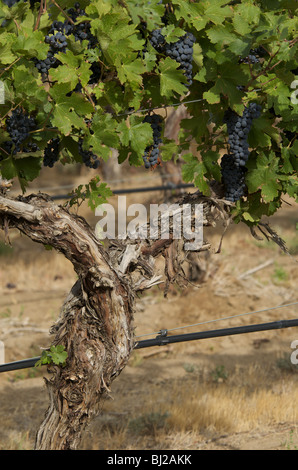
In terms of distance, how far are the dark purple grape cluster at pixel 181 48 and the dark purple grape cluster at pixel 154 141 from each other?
1.24ft

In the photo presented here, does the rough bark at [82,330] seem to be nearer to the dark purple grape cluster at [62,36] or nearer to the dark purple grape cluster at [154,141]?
the dark purple grape cluster at [154,141]

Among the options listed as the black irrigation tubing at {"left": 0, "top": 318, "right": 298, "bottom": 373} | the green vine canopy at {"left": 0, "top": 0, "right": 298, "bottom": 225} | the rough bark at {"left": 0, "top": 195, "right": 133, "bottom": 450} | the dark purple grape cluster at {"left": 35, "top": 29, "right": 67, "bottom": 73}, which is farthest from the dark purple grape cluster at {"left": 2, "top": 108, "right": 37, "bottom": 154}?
the black irrigation tubing at {"left": 0, "top": 318, "right": 298, "bottom": 373}

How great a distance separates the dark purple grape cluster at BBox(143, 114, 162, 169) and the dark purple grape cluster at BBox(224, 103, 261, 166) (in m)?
0.42

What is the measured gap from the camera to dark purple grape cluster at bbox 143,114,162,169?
3986 millimetres

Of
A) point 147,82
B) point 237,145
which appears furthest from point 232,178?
point 147,82

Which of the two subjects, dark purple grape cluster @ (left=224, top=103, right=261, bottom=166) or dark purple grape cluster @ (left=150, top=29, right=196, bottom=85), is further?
dark purple grape cluster @ (left=224, top=103, right=261, bottom=166)

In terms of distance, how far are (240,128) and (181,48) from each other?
628mm

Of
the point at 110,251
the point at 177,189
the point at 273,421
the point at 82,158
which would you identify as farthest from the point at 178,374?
the point at 82,158

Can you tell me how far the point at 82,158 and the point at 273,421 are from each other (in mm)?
3759

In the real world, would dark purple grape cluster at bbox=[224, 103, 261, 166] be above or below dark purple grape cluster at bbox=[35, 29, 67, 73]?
below

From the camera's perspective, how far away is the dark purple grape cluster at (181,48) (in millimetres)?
3658

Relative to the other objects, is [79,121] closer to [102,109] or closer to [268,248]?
[102,109]

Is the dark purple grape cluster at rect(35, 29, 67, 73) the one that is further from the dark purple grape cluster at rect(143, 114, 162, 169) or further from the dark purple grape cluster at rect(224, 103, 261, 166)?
the dark purple grape cluster at rect(224, 103, 261, 166)

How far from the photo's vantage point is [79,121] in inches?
133
